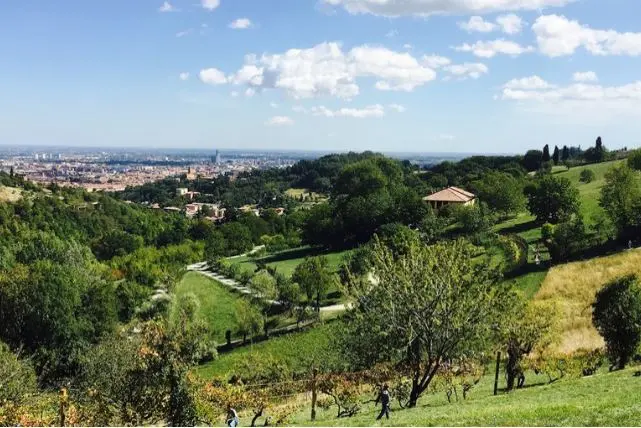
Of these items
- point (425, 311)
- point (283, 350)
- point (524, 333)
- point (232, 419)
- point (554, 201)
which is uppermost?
point (554, 201)

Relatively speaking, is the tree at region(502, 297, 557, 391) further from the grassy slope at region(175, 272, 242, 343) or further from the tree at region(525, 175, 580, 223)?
the tree at region(525, 175, 580, 223)

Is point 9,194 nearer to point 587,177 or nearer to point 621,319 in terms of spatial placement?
point 587,177

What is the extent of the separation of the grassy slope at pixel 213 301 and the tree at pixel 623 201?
125 feet

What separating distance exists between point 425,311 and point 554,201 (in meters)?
51.0

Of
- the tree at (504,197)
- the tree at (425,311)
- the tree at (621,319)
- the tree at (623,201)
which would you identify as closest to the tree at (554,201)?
the tree at (623,201)

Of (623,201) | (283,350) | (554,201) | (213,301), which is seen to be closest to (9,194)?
(213,301)

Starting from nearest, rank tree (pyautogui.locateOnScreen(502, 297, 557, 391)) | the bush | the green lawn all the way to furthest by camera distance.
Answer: tree (pyautogui.locateOnScreen(502, 297, 557, 391)) → the green lawn → the bush

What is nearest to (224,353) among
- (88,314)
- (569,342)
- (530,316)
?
(88,314)

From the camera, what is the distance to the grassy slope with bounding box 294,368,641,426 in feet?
42.9

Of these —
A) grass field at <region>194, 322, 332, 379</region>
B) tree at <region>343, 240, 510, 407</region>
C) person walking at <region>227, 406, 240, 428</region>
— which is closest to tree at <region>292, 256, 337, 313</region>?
grass field at <region>194, 322, 332, 379</region>

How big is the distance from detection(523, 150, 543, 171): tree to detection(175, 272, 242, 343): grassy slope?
88889mm

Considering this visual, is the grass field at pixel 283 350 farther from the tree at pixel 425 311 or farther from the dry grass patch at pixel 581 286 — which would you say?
the tree at pixel 425 311

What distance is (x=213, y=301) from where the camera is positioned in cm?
5972

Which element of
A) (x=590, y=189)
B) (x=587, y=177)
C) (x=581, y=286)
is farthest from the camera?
(x=587, y=177)
